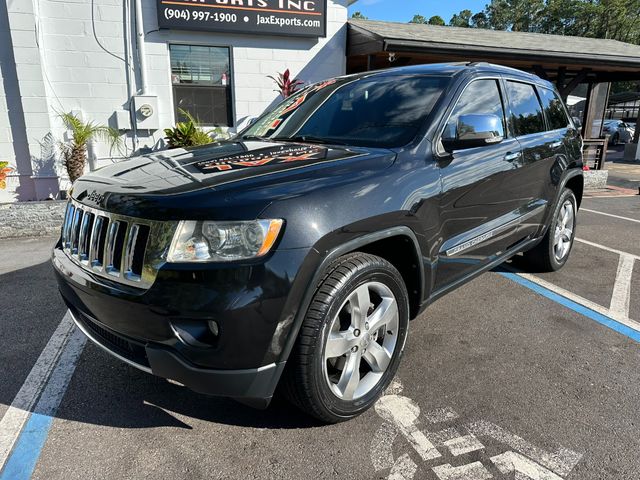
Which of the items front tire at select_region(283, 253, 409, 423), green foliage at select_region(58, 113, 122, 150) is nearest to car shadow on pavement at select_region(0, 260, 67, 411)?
front tire at select_region(283, 253, 409, 423)

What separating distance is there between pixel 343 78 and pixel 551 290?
8.92 ft

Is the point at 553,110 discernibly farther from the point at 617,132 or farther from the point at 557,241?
the point at 617,132

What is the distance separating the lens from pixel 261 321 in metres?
1.99

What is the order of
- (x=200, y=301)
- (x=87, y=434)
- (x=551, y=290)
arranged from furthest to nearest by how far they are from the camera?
(x=551, y=290)
(x=87, y=434)
(x=200, y=301)

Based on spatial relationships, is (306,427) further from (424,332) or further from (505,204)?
(505,204)

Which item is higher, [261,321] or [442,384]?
[261,321]

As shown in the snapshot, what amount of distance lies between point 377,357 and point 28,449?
1.81 metres

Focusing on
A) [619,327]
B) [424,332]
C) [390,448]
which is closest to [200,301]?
[390,448]

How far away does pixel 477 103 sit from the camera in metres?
3.42

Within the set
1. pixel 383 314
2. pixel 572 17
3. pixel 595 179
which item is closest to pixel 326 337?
pixel 383 314

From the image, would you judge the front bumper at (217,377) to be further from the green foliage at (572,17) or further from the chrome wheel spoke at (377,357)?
the green foliage at (572,17)

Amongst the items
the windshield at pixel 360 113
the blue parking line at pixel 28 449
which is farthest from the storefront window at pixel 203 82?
the blue parking line at pixel 28 449

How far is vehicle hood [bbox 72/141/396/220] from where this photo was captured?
2031 mm

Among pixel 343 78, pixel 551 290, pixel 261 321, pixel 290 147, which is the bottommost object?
pixel 551 290
